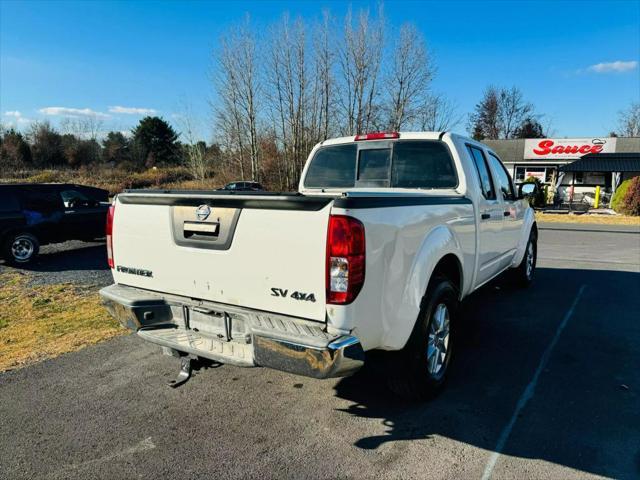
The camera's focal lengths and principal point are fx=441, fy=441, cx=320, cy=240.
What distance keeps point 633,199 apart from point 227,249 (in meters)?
25.4

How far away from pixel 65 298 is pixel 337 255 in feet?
Answer: 19.2

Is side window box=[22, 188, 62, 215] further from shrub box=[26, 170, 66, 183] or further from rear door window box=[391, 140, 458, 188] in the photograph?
shrub box=[26, 170, 66, 183]

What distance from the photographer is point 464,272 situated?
3.90 meters

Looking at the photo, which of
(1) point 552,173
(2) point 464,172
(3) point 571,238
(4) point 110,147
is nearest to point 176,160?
(4) point 110,147

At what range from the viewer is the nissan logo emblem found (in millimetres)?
2914

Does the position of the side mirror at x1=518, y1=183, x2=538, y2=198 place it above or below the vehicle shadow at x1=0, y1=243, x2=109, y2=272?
above

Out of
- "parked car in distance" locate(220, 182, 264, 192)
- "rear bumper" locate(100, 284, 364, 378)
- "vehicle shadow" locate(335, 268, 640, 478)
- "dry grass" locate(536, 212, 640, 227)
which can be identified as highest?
"parked car in distance" locate(220, 182, 264, 192)

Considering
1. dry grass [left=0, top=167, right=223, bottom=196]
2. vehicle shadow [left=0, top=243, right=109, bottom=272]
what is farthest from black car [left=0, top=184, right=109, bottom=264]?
dry grass [left=0, top=167, right=223, bottom=196]

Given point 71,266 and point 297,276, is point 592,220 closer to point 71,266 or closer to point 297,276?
point 71,266

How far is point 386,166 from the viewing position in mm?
4738

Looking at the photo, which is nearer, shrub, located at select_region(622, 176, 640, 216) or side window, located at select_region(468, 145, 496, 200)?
side window, located at select_region(468, 145, 496, 200)

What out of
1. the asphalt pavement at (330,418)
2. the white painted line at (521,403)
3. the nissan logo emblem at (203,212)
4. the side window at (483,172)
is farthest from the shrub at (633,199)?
the nissan logo emblem at (203,212)

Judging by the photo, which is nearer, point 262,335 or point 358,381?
point 262,335

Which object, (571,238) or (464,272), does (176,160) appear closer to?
(571,238)
